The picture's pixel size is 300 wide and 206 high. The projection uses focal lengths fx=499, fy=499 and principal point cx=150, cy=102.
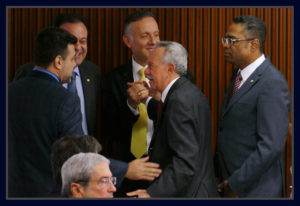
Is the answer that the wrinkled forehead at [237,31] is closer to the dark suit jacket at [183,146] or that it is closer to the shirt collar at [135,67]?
the dark suit jacket at [183,146]

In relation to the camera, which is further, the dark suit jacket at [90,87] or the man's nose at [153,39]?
the man's nose at [153,39]

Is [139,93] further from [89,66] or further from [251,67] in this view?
[251,67]

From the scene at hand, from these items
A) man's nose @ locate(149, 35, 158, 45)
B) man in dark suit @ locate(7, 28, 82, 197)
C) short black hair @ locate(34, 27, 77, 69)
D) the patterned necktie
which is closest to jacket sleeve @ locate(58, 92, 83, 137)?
man in dark suit @ locate(7, 28, 82, 197)

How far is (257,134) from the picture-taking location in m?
3.13

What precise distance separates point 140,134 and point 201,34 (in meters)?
0.93

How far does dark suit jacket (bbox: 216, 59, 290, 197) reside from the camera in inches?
121

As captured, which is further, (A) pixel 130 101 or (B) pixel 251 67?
(A) pixel 130 101

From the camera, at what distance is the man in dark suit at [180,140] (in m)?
2.92

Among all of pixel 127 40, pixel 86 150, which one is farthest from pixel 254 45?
pixel 86 150

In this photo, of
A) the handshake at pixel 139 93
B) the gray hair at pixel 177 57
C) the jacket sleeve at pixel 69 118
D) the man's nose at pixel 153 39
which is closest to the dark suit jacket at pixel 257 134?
the gray hair at pixel 177 57

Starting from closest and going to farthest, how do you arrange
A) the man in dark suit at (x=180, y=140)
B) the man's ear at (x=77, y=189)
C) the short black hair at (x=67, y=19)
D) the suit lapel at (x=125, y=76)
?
the man's ear at (x=77, y=189), the man in dark suit at (x=180, y=140), the suit lapel at (x=125, y=76), the short black hair at (x=67, y=19)

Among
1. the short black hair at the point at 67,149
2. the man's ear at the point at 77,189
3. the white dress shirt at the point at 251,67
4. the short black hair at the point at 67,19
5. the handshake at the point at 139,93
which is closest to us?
the man's ear at the point at 77,189

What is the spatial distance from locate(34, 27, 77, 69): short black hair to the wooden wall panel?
1.96 ft

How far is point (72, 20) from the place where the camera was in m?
3.87
